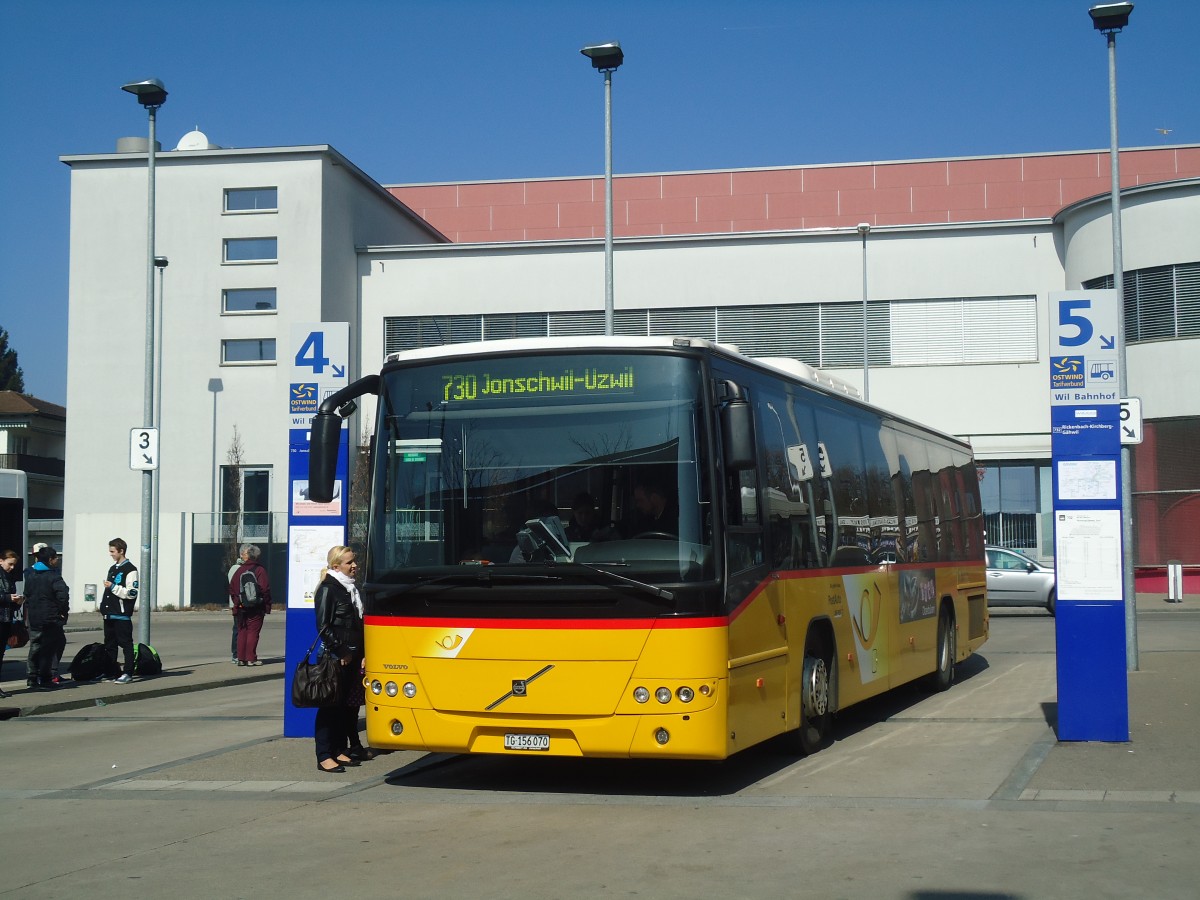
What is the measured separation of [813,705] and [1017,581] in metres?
23.7

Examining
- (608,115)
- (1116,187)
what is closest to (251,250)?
(608,115)

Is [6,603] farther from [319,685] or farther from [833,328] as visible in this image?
[833,328]

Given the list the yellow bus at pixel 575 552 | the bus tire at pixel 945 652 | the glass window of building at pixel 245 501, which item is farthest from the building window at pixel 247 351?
the yellow bus at pixel 575 552

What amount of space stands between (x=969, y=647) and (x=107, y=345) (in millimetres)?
34201

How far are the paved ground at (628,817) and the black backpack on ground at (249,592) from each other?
7.03 metres

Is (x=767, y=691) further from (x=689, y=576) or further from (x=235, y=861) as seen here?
(x=235, y=861)

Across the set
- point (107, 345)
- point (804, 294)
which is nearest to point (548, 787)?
point (804, 294)

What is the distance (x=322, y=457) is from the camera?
953cm

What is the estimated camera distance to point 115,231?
44812 mm

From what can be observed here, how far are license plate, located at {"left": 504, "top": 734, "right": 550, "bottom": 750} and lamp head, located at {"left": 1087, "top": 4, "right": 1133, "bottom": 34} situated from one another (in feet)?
46.6

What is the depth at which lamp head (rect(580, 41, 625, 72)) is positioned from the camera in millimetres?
22406

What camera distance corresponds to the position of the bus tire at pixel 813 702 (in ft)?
36.0

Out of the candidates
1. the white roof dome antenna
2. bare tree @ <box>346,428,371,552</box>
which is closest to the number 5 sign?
bare tree @ <box>346,428,371,552</box>

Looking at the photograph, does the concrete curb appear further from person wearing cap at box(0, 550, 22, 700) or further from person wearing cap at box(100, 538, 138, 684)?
person wearing cap at box(0, 550, 22, 700)
